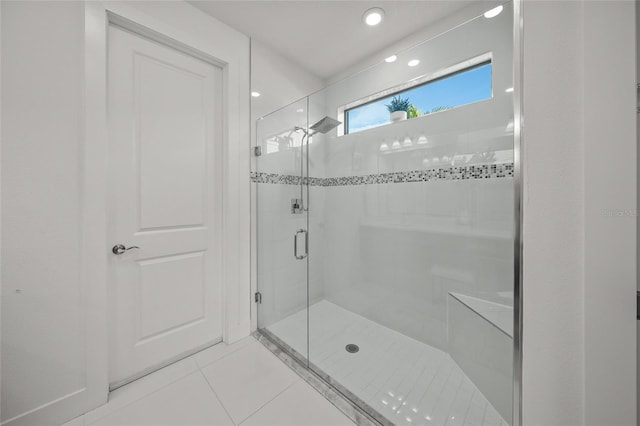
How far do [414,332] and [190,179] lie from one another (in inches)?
82.6

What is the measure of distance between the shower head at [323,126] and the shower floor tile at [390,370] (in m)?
1.66

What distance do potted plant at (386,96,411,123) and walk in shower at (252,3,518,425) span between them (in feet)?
0.05

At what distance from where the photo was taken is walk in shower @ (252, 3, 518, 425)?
1366 mm

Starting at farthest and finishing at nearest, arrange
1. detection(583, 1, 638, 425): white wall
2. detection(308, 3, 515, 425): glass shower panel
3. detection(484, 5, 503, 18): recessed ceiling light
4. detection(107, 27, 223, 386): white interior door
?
detection(107, 27, 223, 386): white interior door
detection(308, 3, 515, 425): glass shower panel
detection(484, 5, 503, 18): recessed ceiling light
detection(583, 1, 638, 425): white wall

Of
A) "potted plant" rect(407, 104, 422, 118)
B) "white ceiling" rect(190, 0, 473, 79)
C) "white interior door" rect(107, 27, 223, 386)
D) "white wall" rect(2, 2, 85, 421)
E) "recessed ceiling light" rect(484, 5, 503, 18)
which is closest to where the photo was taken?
"white wall" rect(2, 2, 85, 421)

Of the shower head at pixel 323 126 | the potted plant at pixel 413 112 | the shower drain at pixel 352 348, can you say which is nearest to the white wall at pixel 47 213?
the shower head at pixel 323 126

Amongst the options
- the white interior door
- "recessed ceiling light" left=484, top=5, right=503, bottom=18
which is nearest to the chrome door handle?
the white interior door

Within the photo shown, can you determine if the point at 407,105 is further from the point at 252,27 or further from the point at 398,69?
the point at 252,27

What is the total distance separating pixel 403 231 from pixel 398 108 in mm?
1005

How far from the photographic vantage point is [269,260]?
6.85ft

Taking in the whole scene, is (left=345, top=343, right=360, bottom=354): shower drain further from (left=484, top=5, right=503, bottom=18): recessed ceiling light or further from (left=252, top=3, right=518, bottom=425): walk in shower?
(left=484, top=5, right=503, bottom=18): recessed ceiling light

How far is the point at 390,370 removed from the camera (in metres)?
1.55

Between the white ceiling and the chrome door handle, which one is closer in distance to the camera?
the chrome door handle

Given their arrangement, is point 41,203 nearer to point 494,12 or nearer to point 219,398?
point 219,398
